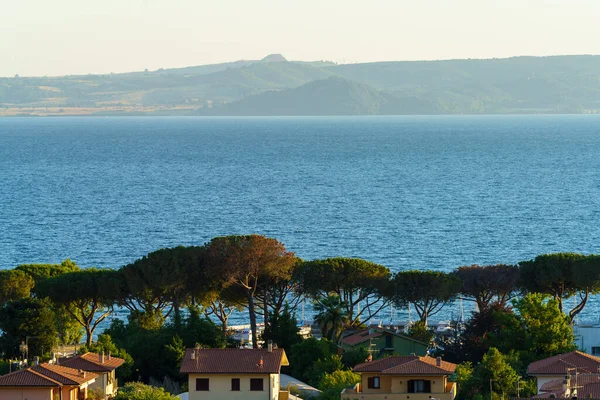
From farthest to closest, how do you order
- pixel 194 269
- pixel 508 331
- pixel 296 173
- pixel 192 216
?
pixel 296 173 < pixel 192 216 < pixel 194 269 < pixel 508 331

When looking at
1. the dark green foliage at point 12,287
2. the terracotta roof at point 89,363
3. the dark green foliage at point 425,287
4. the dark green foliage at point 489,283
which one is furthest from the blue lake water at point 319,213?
the terracotta roof at point 89,363

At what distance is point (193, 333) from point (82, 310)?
10892 mm

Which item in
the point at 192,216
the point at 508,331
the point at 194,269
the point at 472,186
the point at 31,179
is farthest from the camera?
the point at 31,179

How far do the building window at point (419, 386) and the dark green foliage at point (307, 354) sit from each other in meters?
8.15

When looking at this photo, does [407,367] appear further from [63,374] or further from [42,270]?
[42,270]

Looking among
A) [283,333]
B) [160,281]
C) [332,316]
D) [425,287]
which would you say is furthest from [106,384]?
[425,287]

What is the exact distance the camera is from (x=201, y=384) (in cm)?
4259

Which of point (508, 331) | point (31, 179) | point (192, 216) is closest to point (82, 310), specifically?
point (508, 331)

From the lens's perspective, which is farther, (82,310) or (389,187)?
(389,187)

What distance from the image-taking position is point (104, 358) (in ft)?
151

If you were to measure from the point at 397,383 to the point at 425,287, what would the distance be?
19486mm

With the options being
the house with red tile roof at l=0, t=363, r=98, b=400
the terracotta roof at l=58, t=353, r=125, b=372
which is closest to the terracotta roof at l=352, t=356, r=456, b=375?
the terracotta roof at l=58, t=353, r=125, b=372

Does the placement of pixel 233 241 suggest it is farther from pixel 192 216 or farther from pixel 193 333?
pixel 192 216

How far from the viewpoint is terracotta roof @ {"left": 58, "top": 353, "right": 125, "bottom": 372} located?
44.2 meters
